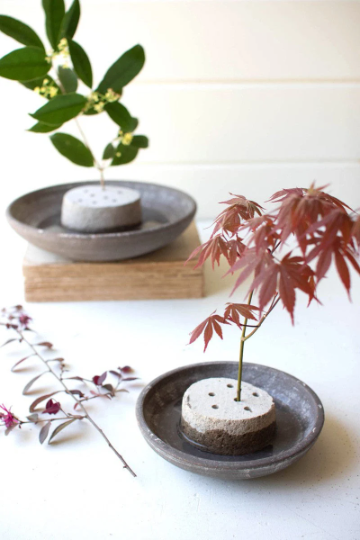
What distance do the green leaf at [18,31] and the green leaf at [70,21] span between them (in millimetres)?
62

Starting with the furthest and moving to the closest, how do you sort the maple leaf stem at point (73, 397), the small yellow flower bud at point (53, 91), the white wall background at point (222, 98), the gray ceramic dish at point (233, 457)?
the white wall background at point (222, 98), the small yellow flower bud at point (53, 91), the maple leaf stem at point (73, 397), the gray ceramic dish at point (233, 457)

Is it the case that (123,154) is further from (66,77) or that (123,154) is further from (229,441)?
(229,441)

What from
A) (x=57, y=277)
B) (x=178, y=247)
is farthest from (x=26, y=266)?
(x=178, y=247)

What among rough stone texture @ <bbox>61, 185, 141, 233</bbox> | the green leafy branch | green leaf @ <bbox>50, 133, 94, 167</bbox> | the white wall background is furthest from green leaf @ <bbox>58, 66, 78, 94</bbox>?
the white wall background

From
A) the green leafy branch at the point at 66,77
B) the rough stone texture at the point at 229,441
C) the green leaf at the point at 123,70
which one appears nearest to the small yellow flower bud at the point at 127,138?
the green leafy branch at the point at 66,77

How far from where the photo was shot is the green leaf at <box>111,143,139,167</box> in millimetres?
1484

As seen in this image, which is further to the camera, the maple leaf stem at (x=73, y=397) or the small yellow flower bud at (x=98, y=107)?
the small yellow flower bud at (x=98, y=107)

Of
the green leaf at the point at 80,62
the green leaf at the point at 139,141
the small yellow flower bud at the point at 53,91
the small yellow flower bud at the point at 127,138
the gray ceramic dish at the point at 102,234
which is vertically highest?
the green leaf at the point at 80,62

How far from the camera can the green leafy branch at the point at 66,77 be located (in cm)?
129

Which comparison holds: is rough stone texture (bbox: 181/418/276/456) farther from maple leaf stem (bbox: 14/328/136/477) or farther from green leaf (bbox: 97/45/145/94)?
green leaf (bbox: 97/45/145/94)

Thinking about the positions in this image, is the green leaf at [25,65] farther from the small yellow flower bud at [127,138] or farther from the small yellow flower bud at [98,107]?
the small yellow flower bud at [127,138]

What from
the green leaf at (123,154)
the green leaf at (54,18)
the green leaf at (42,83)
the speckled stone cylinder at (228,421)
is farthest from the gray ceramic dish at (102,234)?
the speckled stone cylinder at (228,421)

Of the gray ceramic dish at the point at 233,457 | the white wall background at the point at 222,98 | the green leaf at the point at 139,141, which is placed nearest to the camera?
the gray ceramic dish at the point at 233,457

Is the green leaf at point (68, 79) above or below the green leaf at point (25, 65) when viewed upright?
below
